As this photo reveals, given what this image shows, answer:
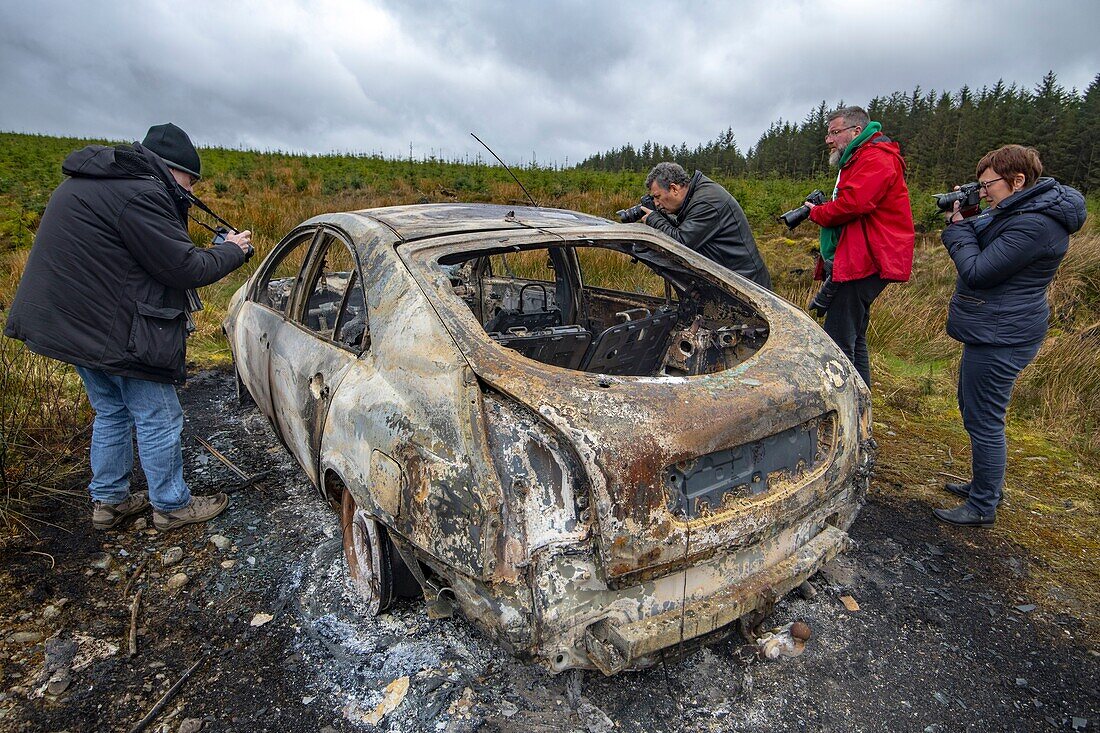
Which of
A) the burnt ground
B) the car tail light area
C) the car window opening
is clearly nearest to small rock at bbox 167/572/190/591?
the burnt ground

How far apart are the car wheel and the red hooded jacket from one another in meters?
3.14

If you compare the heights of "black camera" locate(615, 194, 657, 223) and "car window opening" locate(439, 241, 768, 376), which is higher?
"black camera" locate(615, 194, 657, 223)

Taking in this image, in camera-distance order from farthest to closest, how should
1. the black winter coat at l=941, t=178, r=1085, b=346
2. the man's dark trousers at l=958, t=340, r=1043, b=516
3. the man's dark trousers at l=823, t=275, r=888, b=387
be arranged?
the man's dark trousers at l=823, t=275, r=888, b=387 < the man's dark trousers at l=958, t=340, r=1043, b=516 < the black winter coat at l=941, t=178, r=1085, b=346

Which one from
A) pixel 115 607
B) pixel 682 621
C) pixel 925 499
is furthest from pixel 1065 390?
pixel 115 607

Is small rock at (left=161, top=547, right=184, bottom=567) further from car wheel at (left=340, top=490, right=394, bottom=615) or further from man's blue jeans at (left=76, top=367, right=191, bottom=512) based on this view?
car wheel at (left=340, top=490, right=394, bottom=615)

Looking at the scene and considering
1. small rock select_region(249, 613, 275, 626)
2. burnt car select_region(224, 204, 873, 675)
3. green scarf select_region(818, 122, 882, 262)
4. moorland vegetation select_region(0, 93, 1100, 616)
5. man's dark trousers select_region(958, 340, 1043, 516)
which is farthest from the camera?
green scarf select_region(818, 122, 882, 262)

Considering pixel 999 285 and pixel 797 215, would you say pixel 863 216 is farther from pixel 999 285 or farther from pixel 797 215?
pixel 999 285

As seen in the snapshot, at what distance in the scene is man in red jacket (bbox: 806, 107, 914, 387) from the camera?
354 centimetres

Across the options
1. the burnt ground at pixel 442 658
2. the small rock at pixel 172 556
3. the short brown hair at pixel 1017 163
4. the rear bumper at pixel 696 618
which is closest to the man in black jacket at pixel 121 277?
the small rock at pixel 172 556

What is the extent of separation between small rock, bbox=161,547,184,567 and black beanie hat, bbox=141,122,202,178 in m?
1.85

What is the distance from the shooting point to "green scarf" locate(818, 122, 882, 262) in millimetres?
3621

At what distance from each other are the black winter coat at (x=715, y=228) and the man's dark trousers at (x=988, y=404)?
128 cm

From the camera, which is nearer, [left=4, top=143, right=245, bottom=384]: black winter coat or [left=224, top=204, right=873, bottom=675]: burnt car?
[left=224, top=204, right=873, bottom=675]: burnt car

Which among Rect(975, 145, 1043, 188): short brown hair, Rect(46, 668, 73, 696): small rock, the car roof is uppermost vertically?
Rect(975, 145, 1043, 188): short brown hair
